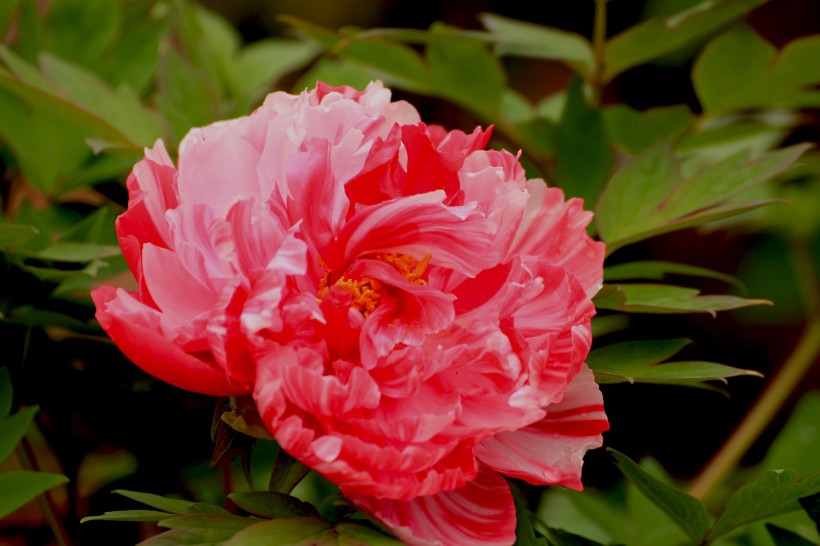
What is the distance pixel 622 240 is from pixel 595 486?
34 cm

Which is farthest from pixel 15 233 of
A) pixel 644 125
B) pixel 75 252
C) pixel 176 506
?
pixel 644 125

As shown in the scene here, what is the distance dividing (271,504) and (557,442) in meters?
0.11

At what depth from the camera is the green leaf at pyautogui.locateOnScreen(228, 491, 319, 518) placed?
1.03 feet

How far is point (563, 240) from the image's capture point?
0.37 metres

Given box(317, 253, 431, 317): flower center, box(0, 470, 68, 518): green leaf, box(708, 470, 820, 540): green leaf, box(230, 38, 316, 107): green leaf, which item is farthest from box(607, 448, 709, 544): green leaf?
box(230, 38, 316, 107): green leaf

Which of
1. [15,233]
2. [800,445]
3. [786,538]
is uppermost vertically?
[15,233]

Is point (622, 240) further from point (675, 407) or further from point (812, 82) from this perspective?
point (675, 407)

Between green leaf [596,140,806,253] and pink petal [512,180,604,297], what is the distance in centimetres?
8

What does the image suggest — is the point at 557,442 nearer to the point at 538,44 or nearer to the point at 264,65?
the point at 538,44

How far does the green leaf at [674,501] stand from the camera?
37cm

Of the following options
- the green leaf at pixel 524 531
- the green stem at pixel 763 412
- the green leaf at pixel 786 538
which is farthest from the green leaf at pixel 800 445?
the green leaf at pixel 524 531

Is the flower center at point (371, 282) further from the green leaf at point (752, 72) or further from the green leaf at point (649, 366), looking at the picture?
the green leaf at point (752, 72)

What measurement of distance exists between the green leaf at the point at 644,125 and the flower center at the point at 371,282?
0.88 ft

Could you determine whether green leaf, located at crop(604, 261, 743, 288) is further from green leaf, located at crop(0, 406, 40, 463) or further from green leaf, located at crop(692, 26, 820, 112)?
green leaf, located at crop(0, 406, 40, 463)
